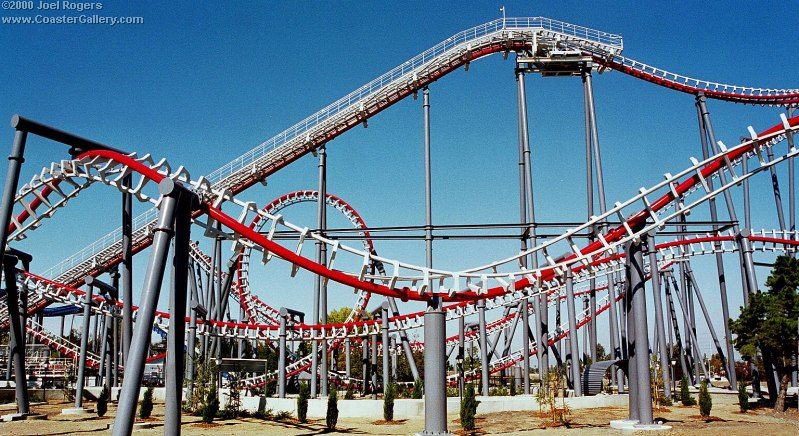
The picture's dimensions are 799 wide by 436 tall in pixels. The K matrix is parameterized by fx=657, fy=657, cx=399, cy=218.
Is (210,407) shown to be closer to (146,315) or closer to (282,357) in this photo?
(282,357)

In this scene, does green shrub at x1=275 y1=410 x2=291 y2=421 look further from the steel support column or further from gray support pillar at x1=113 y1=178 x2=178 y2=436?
gray support pillar at x1=113 y1=178 x2=178 y2=436

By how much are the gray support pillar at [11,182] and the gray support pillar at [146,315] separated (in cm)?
496

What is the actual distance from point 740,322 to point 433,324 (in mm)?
13820

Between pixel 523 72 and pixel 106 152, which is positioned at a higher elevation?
pixel 523 72

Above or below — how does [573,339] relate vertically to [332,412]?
above

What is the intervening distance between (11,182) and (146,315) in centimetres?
639

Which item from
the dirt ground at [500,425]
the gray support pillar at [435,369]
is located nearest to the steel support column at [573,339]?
the dirt ground at [500,425]

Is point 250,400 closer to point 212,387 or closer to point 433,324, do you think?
point 212,387

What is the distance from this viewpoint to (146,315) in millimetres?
9180

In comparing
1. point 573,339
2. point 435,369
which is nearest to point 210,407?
point 435,369

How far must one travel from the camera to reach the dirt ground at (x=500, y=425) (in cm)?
1481

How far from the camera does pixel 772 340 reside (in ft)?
66.0

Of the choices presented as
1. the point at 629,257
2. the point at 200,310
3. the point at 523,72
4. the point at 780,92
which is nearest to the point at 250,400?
the point at 200,310

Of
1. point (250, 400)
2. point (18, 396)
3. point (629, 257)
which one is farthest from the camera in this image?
point (250, 400)
